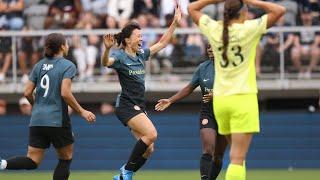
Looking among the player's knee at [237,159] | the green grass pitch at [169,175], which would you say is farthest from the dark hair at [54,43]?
the green grass pitch at [169,175]

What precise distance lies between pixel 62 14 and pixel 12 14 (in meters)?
1.01

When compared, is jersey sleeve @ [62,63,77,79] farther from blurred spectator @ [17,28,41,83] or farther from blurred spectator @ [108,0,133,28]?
blurred spectator @ [108,0,133,28]

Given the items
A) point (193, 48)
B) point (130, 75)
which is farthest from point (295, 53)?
point (130, 75)

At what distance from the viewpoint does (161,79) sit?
18484 millimetres

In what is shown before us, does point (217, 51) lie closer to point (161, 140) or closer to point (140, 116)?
point (140, 116)

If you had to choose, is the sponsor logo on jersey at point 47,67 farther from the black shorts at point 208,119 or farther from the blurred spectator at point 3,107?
the blurred spectator at point 3,107

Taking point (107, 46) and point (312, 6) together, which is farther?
point (312, 6)

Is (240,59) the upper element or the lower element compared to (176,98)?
upper

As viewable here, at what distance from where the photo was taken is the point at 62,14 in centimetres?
1933

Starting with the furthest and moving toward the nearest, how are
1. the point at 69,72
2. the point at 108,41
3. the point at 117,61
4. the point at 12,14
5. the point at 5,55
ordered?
the point at 12,14 < the point at 5,55 < the point at 117,61 < the point at 108,41 < the point at 69,72

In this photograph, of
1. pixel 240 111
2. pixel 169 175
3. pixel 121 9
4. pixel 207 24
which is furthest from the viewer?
pixel 121 9

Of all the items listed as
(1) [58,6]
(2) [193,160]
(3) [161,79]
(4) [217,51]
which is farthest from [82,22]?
(4) [217,51]

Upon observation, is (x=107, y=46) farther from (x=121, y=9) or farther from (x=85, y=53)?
(x=121, y=9)

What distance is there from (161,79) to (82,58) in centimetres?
153
